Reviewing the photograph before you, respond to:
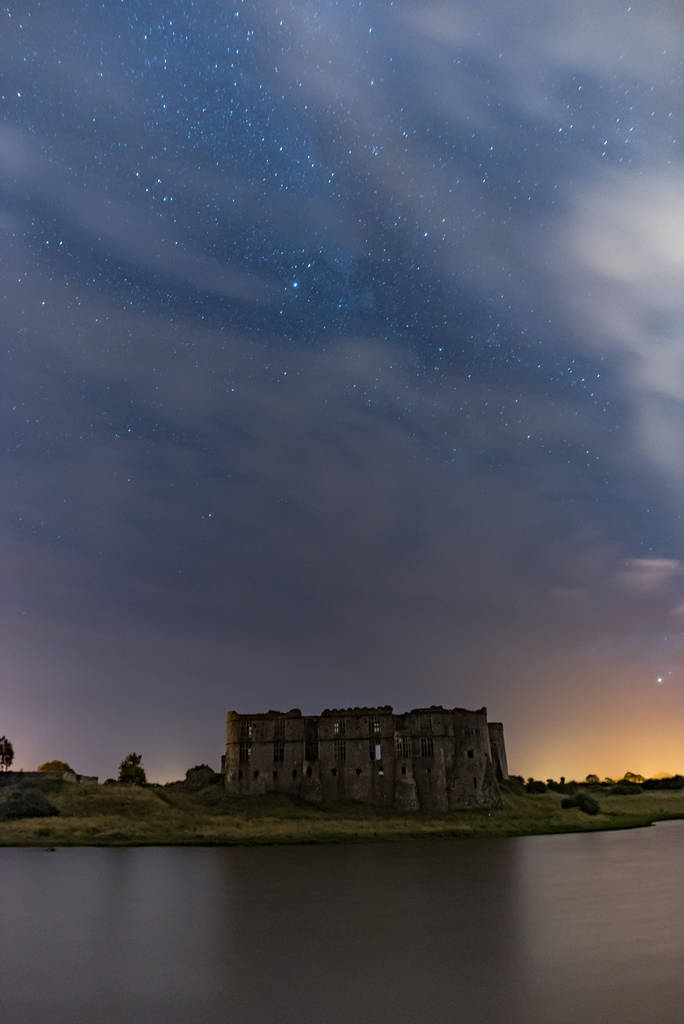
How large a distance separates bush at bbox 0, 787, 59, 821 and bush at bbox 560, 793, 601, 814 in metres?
54.0

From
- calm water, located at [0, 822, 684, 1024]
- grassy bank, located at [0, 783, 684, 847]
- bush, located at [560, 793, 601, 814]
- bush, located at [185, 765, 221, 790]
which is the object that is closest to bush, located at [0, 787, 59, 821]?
grassy bank, located at [0, 783, 684, 847]

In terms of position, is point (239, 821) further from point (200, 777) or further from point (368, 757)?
point (200, 777)

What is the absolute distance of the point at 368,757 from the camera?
261 feet

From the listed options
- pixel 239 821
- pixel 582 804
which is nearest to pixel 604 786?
pixel 582 804

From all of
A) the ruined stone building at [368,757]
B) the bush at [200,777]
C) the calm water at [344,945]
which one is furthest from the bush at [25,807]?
the calm water at [344,945]

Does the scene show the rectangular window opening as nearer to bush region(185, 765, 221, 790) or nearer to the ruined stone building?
the ruined stone building

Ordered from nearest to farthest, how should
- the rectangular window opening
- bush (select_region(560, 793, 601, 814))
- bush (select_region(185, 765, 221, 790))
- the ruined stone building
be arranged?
the ruined stone building
the rectangular window opening
bush (select_region(560, 793, 601, 814))
bush (select_region(185, 765, 221, 790))

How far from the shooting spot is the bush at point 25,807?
62.5 m

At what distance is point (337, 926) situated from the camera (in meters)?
20.5

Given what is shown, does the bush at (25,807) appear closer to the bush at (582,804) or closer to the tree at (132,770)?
the tree at (132,770)

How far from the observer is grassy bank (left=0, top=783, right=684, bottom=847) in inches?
2197

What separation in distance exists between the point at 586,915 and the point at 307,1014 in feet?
41.7

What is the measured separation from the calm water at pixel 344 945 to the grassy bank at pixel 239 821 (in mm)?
21242

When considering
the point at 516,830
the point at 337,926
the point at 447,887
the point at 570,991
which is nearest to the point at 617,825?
the point at 516,830
